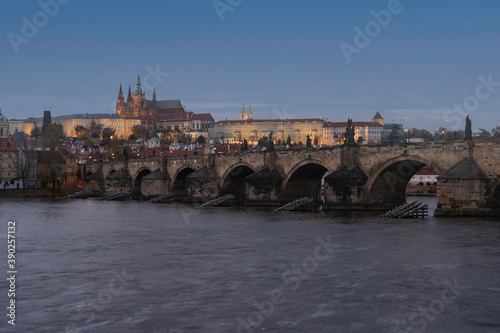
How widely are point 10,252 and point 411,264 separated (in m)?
16.2

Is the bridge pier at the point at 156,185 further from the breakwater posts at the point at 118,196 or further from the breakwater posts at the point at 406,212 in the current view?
the breakwater posts at the point at 406,212

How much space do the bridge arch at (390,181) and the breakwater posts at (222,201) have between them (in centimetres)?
1619

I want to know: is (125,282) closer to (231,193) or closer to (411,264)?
(411,264)

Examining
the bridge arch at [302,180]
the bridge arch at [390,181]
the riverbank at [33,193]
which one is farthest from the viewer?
the riverbank at [33,193]

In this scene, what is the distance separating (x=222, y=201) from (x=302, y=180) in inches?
297

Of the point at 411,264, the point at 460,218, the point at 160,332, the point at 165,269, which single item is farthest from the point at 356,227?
the point at 160,332

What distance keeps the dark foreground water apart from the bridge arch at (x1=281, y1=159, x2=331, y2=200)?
627 inches

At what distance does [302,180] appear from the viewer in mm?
52875

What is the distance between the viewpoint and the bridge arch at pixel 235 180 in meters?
59.2

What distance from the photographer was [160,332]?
14.1 m

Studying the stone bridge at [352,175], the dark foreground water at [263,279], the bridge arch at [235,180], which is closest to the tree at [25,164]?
the stone bridge at [352,175]

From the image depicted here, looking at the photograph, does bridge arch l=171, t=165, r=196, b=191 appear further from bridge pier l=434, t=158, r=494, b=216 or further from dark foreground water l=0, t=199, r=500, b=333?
bridge pier l=434, t=158, r=494, b=216

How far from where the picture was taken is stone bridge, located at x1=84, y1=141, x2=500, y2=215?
3494cm

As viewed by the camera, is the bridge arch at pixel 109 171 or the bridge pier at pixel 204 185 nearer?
the bridge pier at pixel 204 185
